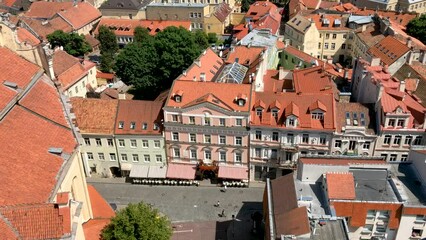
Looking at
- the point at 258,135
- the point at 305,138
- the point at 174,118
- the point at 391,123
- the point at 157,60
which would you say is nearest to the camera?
the point at 391,123

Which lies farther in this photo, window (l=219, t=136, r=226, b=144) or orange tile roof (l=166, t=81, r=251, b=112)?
window (l=219, t=136, r=226, b=144)

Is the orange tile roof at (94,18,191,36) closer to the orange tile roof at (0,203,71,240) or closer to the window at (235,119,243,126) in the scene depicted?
the window at (235,119,243,126)

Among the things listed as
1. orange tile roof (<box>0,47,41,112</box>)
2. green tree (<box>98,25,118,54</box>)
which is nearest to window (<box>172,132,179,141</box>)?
orange tile roof (<box>0,47,41,112</box>)

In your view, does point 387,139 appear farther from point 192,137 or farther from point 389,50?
point 389,50

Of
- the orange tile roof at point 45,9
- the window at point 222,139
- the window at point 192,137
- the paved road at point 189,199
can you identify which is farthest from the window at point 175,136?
the orange tile roof at point 45,9

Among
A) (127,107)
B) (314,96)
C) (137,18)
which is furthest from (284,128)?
(137,18)

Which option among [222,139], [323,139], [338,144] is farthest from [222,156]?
[338,144]
